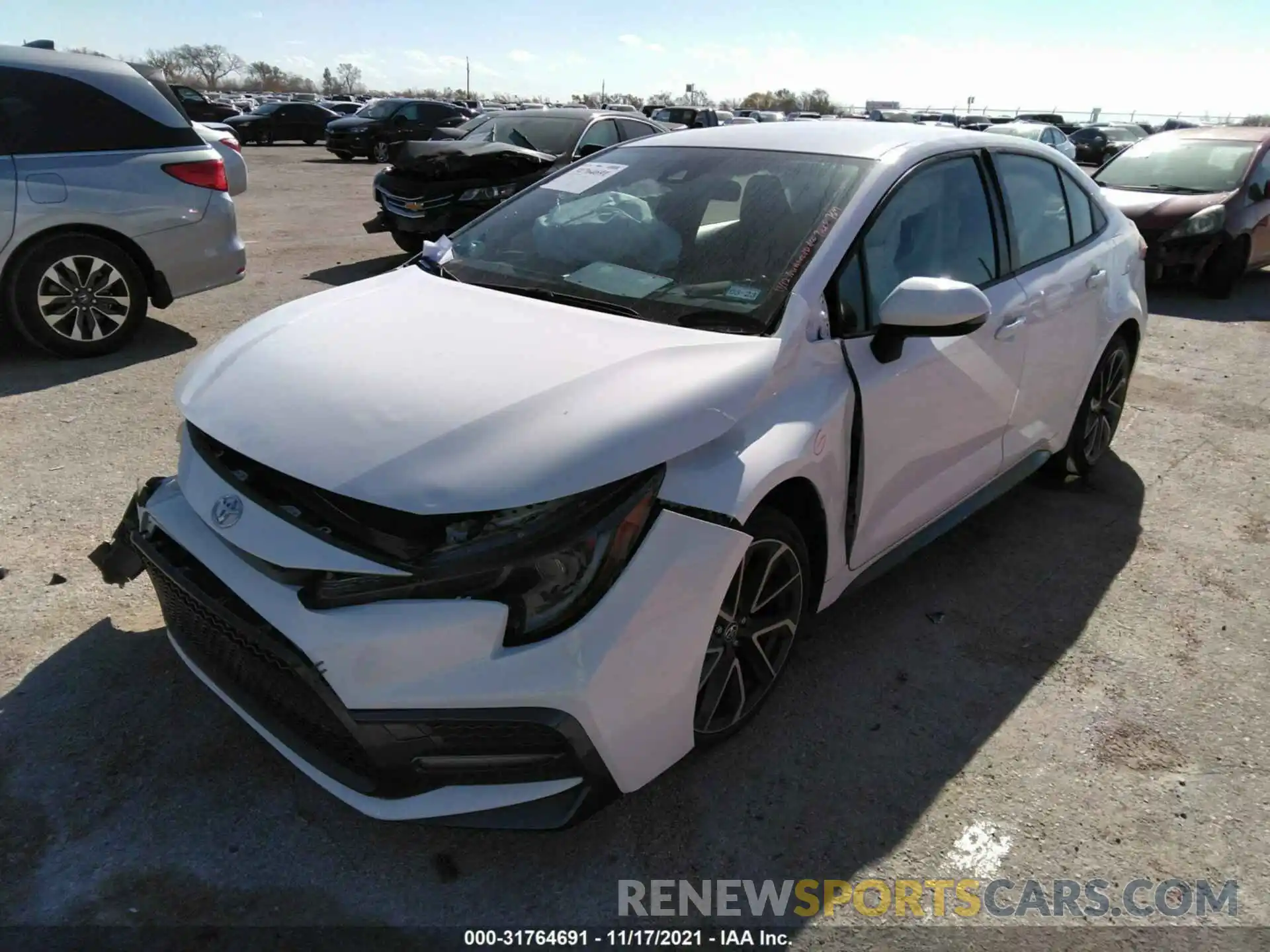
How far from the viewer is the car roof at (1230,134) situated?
9914 mm

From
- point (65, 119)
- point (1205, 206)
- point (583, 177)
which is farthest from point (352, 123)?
point (583, 177)

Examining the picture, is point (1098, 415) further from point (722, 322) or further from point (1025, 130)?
point (1025, 130)

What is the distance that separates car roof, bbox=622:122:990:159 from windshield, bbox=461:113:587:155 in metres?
6.67

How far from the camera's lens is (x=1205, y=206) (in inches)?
359

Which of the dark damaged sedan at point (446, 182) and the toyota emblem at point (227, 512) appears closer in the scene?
the toyota emblem at point (227, 512)

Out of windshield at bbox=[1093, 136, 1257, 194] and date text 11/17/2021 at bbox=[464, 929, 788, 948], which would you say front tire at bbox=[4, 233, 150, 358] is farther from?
windshield at bbox=[1093, 136, 1257, 194]

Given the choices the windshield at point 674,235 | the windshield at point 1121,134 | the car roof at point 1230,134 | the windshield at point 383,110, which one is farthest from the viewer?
the windshield at point 1121,134

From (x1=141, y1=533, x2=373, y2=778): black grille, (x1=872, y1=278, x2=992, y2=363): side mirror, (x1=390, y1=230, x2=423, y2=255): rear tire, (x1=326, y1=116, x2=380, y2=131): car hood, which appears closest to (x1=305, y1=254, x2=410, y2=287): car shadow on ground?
(x1=390, y1=230, x2=423, y2=255): rear tire

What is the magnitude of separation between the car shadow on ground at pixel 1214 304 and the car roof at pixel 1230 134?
1.54 metres

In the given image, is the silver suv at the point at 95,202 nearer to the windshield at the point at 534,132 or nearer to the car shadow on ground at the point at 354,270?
the car shadow on ground at the point at 354,270

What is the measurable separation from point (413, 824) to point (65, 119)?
18.5 feet

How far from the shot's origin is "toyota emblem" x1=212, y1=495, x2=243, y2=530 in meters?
2.17

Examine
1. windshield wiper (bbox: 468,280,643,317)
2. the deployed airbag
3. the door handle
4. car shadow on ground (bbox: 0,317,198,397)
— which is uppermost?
the deployed airbag

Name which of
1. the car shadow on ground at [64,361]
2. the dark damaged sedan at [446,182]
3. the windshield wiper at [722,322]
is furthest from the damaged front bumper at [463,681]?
the dark damaged sedan at [446,182]
